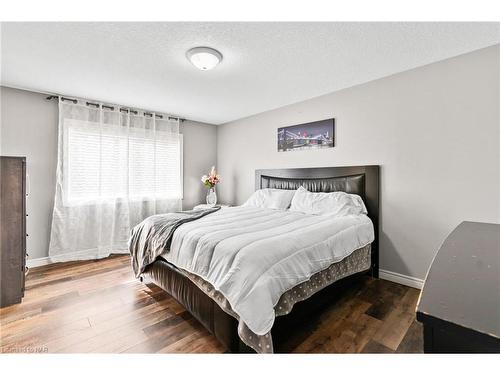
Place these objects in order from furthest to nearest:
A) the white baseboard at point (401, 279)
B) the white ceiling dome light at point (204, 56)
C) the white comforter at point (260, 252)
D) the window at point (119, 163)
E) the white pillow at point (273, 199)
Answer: the window at point (119, 163)
the white pillow at point (273, 199)
the white baseboard at point (401, 279)
the white ceiling dome light at point (204, 56)
the white comforter at point (260, 252)

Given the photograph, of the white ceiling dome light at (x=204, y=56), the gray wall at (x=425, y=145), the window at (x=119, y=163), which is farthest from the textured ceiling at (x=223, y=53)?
the window at (x=119, y=163)

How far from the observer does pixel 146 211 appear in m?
4.10

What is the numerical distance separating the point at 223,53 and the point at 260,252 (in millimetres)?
1817

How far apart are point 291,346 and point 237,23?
7.75ft

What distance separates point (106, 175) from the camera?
3645 mm

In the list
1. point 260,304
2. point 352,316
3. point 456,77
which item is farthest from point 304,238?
point 456,77

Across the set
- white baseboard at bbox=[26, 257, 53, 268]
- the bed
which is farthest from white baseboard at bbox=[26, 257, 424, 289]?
white baseboard at bbox=[26, 257, 53, 268]

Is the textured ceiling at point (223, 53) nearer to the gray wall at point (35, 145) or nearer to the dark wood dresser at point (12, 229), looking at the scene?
the gray wall at point (35, 145)

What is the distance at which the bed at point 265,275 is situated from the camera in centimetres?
139

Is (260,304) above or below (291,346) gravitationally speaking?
above

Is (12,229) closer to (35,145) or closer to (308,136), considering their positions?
(35,145)

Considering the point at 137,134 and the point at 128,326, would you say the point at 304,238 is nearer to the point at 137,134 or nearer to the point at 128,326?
the point at 128,326

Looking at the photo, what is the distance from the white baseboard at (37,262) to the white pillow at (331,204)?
3441mm

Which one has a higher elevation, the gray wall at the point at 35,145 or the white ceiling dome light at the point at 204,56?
the white ceiling dome light at the point at 204,56
